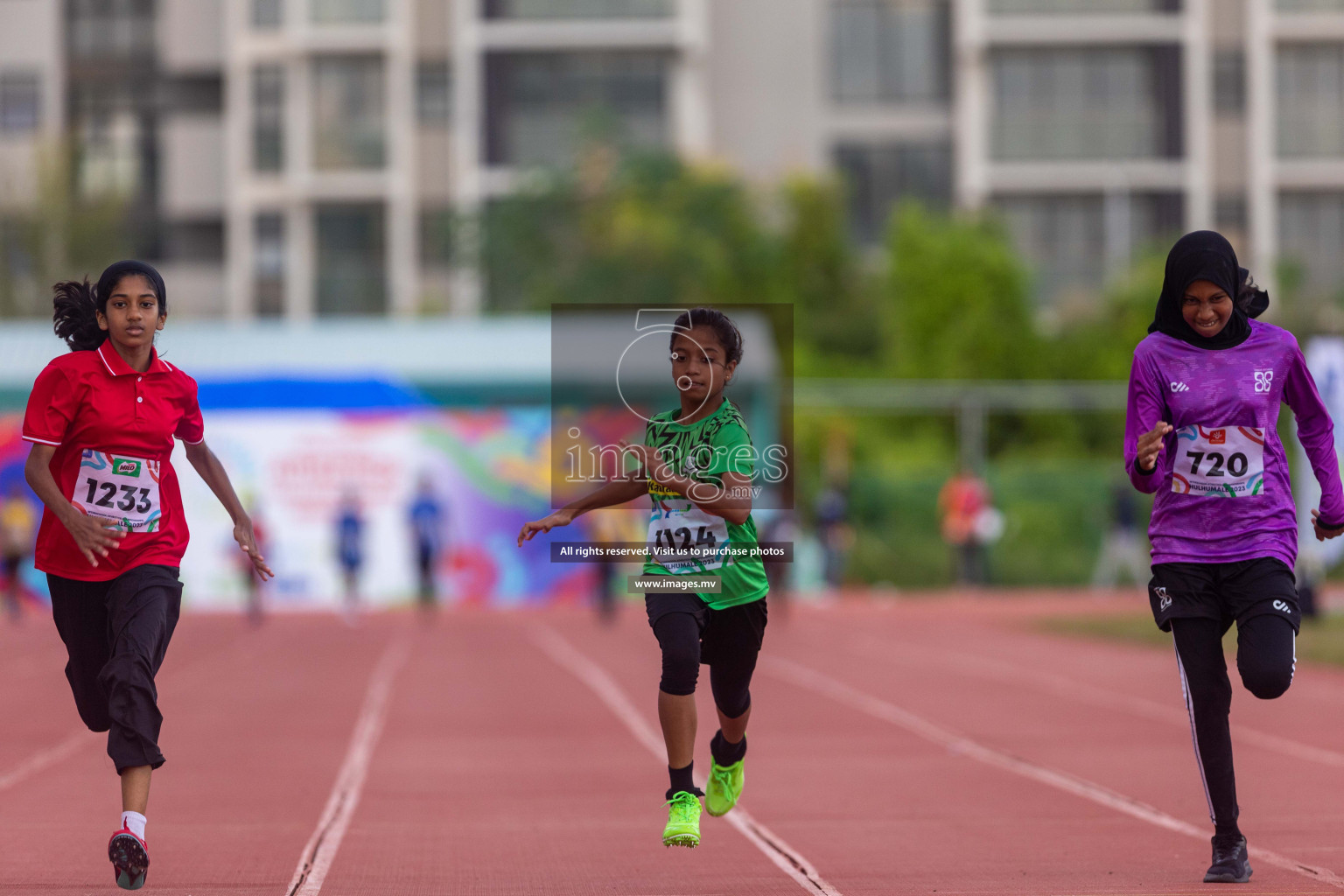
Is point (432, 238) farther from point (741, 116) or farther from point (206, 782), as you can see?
point (206, 782)

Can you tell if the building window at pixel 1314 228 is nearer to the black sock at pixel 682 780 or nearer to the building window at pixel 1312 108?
the building window at pixel 1312 108

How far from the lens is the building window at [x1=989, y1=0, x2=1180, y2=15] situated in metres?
46.6

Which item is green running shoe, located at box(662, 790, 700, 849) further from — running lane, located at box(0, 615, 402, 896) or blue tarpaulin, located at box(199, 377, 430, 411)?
blue tarpaulin, located at box(199, 377, 430, 411)

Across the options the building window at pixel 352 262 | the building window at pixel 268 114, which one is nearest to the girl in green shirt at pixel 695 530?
the building window at pixel 352 262

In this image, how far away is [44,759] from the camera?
36.0 feet

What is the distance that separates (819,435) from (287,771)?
75.9 feet

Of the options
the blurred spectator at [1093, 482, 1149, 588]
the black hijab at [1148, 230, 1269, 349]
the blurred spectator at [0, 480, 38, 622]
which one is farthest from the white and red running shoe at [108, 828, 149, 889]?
the blurred spectator at [1093, 482, 1149, 588]

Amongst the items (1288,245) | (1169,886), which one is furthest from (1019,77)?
(1169,886)

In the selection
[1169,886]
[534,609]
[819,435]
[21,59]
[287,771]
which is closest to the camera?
[1169,886]

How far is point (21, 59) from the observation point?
52562 millimetres

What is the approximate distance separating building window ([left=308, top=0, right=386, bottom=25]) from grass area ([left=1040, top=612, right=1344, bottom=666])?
1159 inches

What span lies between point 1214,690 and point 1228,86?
44.5m

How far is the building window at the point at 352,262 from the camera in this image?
49031mm

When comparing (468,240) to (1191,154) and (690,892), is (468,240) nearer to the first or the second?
(1191,154)
